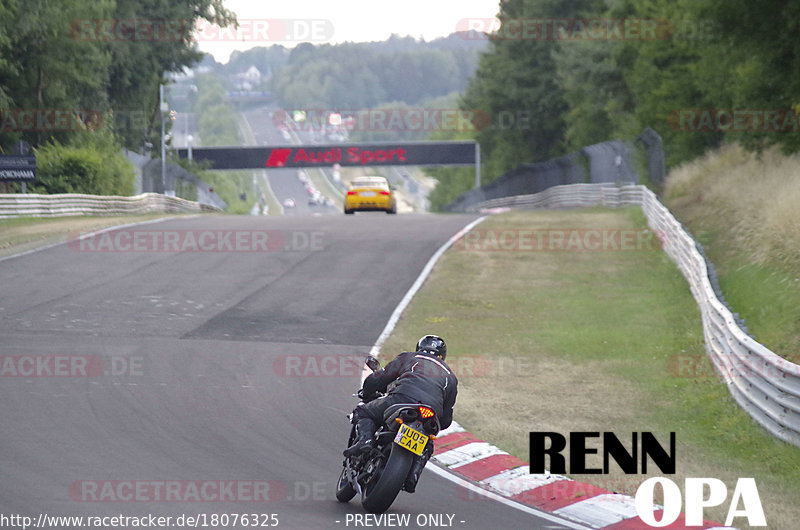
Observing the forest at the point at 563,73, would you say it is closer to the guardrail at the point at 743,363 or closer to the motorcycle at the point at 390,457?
the guardrail at the point at 743,363

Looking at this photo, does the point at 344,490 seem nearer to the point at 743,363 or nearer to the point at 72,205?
the point at 743,363

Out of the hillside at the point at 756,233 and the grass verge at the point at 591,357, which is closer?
the grass verge at the point at 591,357

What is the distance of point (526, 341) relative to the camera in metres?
15.1

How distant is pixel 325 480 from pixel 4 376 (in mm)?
Result: 5197

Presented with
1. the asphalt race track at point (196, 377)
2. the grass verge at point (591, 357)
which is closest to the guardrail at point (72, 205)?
the asphalt race track at point (196, 377)

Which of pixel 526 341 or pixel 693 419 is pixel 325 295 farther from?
pixel 693 419

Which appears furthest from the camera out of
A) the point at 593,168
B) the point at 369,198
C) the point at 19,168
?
the point at 593,168

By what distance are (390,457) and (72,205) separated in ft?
89.7

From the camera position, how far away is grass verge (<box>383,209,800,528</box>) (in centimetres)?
941

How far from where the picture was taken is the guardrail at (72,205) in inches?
1158

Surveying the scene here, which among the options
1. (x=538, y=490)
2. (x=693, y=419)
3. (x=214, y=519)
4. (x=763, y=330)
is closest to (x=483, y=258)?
(x=763, y=330)

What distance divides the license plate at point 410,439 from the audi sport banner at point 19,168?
27439mm

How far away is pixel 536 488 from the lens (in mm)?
8211

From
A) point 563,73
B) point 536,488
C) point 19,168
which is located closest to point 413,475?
point 536,488
